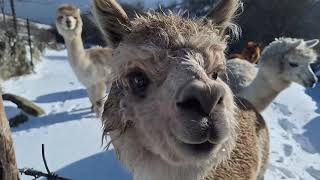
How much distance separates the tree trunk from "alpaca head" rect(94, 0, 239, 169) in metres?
0.58

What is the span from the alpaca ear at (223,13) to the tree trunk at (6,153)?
1359 millimetres

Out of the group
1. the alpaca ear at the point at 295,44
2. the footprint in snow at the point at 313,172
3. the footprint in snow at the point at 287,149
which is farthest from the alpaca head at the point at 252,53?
the footprint in snow at the point at 313,172

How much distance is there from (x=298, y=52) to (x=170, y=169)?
5516mm

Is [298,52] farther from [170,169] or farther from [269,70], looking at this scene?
[170,169]

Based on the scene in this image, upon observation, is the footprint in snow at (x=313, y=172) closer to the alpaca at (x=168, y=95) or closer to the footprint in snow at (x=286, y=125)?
the footprint in snow at (x=286, y=125)

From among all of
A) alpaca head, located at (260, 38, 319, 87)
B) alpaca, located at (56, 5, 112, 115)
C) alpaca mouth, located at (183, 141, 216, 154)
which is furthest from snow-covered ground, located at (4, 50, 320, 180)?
alpaca mouth, located at (183, 141, 216, 154)

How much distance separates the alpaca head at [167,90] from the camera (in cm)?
205

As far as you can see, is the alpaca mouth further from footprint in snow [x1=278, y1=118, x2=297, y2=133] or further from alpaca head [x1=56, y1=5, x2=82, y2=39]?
footprint in snow [x1=278, y1=118, x2=297, y2=133]

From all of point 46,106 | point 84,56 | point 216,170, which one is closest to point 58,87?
point 46,106

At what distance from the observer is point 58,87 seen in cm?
1172

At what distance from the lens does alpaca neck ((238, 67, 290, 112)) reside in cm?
689

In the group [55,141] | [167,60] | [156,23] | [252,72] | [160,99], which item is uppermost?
[156,23]

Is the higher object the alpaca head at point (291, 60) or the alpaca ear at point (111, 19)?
the alpaca ear at point (111, 19)

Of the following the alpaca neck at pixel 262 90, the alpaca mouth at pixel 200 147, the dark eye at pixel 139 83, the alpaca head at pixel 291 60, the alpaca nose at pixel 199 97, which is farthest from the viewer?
the alpaca head at pixel 291 60
